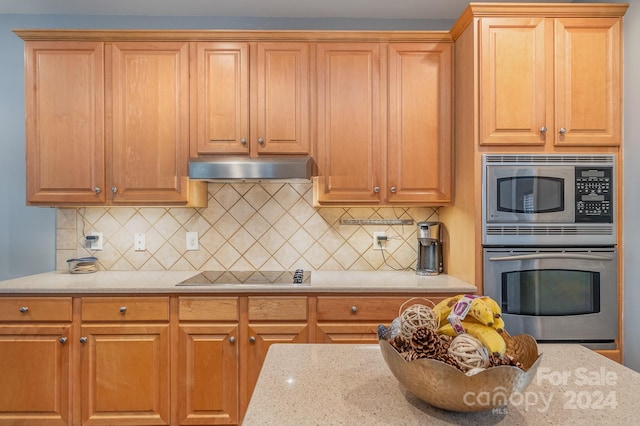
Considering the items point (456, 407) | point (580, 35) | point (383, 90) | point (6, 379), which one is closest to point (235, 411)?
point (6, 379)

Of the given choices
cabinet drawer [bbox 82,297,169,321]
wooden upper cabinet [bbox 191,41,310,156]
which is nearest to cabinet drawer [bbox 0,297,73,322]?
cabinet drawer [bbox 82,297,169,321]

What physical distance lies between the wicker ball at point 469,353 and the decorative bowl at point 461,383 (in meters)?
0.03

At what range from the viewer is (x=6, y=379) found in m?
2.09

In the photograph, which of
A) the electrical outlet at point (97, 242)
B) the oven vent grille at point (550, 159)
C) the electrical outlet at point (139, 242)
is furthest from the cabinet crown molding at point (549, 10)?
the electrical outlet at point (97, 242)

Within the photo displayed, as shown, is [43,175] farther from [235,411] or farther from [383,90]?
[383,90]

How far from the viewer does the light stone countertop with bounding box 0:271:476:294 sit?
2.10 metres

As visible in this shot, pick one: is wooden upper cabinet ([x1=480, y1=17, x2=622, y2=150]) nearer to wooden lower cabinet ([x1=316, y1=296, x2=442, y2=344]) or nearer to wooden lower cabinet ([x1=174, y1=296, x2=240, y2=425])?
wooden lower cabinet ([x1=316, y1=296, x2=442, y2=344])

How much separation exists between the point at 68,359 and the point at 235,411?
0.96m

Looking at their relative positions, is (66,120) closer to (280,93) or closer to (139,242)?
(139,242)

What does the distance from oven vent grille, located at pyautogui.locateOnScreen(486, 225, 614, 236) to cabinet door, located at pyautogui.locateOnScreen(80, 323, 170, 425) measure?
196 cm

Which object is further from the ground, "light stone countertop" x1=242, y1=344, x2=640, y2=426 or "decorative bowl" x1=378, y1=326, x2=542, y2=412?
"decorative bowl" x1=378, y1=326, x2=542, y2=412

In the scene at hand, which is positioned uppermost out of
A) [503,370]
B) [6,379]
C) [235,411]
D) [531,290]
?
[503,370]

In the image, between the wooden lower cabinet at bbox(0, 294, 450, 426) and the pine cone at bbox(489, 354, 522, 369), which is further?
the wooden lower cabinet at bbox(0, 294, 450, 426)

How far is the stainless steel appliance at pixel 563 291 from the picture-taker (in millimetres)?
2105
